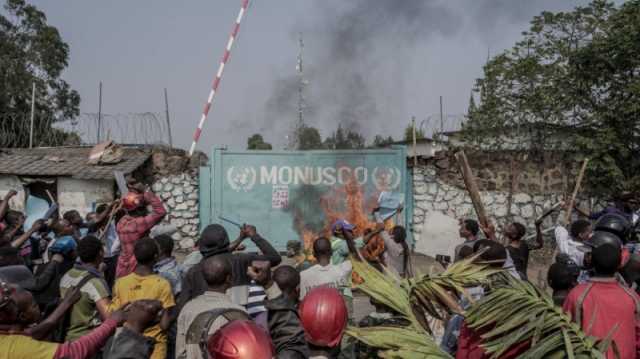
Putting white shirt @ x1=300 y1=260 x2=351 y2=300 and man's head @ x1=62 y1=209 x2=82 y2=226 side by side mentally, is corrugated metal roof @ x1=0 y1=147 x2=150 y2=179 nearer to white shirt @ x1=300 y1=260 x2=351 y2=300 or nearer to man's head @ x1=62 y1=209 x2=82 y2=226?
man's head @ x1=62 y1=209 x2=82 y2=226

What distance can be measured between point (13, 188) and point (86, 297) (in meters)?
10.1

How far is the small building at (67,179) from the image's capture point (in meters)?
12.3

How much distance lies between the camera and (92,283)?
163 inches

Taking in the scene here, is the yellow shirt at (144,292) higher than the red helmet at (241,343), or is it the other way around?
the red helmet at (241,343)

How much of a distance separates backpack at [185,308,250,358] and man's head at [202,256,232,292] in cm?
29

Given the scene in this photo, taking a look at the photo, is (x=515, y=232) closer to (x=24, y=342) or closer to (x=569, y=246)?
(x=569, y=246)

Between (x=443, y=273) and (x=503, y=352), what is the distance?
0.80 m

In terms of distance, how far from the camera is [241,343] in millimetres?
2291

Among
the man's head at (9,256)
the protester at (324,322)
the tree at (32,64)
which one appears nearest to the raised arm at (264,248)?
the protester at (324,322)

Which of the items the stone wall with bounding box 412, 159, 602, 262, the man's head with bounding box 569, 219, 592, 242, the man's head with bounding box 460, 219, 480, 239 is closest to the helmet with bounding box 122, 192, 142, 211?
the man's head with bounding box 460, 219, 480, 239

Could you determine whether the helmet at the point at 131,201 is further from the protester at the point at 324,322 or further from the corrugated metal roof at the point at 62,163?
the corrugated metal roof at the point at 62,163

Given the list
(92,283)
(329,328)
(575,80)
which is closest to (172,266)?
(92,283)

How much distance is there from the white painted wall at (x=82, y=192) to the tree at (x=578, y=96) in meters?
8.11

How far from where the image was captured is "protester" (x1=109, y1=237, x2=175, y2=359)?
12.6 feet
